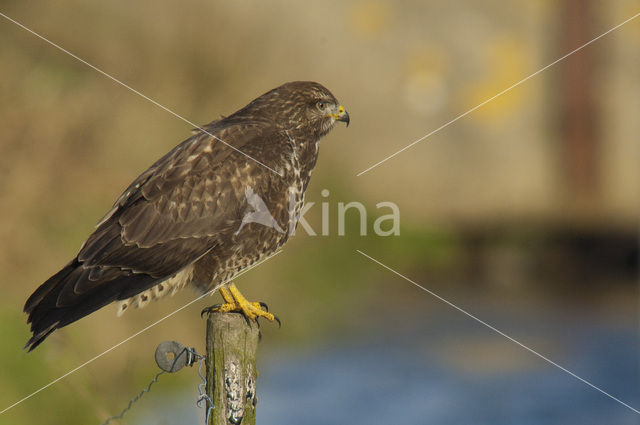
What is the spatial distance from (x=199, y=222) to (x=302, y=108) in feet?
3.49

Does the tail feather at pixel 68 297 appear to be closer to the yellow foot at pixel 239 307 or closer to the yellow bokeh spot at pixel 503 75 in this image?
the yellow foot at pixel 239 307

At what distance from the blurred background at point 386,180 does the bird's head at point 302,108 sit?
6.49 feet

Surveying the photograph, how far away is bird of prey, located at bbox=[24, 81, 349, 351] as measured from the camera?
15.0 ft

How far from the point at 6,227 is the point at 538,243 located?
897 centimetres

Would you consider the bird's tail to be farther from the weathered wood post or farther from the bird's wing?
the weathered wood post

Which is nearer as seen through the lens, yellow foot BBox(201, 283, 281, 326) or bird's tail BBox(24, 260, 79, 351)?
bird's tail BBox(24, 260, 79, 351)

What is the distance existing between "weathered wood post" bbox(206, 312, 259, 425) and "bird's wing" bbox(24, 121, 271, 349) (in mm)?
663

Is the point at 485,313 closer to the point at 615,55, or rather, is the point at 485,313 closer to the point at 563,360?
the point at 563,360

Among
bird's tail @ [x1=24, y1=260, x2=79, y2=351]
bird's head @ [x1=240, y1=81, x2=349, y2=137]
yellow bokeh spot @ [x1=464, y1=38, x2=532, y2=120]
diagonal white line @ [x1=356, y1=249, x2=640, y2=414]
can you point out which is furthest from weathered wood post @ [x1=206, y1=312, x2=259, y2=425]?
yellow bokeh spot @ [x1=464, y1=38, x2=532, y2=120]

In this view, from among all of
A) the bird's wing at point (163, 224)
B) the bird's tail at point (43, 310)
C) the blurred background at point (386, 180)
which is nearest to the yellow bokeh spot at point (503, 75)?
the blurred background at point (386, 180)

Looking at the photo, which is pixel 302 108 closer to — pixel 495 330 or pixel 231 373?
pixel 231 373

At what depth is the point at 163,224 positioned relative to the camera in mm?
4715

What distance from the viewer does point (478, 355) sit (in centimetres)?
1206

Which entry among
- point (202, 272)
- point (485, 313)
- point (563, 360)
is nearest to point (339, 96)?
point (485, 313)
